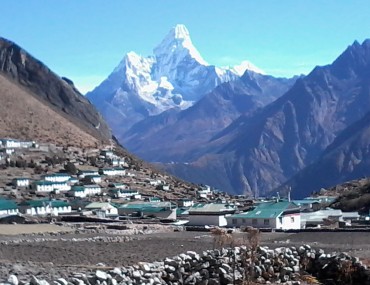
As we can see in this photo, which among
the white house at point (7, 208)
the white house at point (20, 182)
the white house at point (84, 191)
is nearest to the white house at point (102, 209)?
the white house at point (7, 208)

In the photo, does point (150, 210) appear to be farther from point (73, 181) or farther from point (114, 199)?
point (73, 181)

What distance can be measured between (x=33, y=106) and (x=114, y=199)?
63.8 metres

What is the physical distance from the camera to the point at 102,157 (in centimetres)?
14475

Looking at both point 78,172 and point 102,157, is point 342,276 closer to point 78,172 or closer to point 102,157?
point 78,172

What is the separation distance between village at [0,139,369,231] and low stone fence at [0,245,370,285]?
28.8 meters

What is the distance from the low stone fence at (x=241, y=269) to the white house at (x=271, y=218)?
32911 millimetres

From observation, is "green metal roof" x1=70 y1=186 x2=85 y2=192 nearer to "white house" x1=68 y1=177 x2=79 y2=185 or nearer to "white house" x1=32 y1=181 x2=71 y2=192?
"white house" x1=32 y1=181 x2=71 y2=192

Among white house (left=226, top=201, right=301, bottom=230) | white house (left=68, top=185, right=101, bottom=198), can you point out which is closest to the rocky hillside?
white house (left=68, top=185, right=101, bottom=198)

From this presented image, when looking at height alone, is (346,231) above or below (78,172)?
below

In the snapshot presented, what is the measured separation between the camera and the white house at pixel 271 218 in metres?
53.3

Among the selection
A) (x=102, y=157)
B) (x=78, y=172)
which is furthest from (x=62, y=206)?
(x=102, y=157)

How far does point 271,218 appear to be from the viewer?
5312 cm

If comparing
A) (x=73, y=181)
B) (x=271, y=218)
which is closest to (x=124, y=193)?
(x=73, y=181)

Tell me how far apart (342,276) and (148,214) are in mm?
62651
